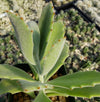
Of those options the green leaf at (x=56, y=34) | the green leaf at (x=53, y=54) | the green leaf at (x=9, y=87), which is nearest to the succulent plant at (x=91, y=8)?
the green leaf at (x=56, y=34)

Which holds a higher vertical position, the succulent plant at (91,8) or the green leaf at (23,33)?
the green leaf at (23,33)

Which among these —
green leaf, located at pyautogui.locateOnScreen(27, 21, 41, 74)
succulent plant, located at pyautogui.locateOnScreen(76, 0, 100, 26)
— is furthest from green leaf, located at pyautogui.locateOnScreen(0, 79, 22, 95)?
succulent plant, located at pyautogui.locateOnScreen(76, 0, 100, 26)

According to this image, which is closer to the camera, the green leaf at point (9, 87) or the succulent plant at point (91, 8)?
the green leaf at point (9, 87)

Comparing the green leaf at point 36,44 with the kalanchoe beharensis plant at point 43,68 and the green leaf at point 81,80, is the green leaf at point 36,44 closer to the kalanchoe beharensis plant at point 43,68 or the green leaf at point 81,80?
the kalanchoe beharensis plant at point 43,68

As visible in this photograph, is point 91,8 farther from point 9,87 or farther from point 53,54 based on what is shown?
point 9,87

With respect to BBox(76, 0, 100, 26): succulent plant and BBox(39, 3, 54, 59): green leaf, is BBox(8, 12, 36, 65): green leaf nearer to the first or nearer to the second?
BBox(39, 3, 54, 59): green leaf

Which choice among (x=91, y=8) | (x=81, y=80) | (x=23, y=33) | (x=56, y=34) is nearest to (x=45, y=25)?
(x=56, y=34)
